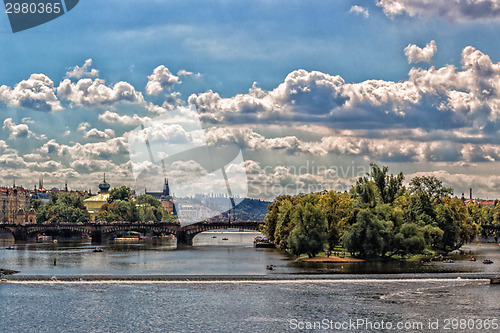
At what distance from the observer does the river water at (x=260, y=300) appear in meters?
59.2

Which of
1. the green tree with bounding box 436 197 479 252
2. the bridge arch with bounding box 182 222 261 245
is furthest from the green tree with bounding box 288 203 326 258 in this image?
the bridge arch with bounding box 182 222 261 245

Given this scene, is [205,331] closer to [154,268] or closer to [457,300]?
[457,300]

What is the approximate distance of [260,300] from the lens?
232 feet

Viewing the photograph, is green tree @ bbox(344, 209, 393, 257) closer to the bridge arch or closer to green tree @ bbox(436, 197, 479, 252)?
green tree @ bbox(436, 197, 479, 252)

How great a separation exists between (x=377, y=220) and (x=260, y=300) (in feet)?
145

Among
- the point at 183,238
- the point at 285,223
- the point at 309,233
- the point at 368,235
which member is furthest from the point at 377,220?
the point at 183,238

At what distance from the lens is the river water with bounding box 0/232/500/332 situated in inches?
2333

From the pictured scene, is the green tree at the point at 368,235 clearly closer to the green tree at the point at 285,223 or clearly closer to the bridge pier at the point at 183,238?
the green tree at the point at 285,223

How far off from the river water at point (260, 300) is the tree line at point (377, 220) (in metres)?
8.07

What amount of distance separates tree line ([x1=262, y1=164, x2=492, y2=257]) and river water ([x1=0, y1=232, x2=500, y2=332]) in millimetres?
8066

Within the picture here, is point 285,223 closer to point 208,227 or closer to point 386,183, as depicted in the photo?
point 386,183

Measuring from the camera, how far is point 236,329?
5741cm

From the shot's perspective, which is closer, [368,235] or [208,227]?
[368,235]

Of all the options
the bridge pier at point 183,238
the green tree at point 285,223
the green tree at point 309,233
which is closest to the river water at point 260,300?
the green tree at point 309,233
